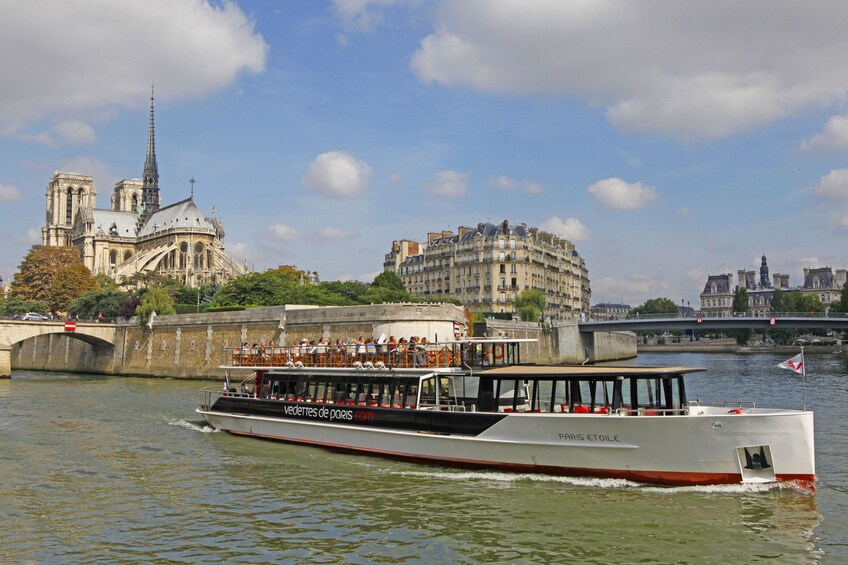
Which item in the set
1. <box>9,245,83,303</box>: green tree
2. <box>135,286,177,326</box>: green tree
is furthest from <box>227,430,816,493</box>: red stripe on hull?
<box>9,245,83,303</box>: green tree

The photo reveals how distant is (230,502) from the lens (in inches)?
640

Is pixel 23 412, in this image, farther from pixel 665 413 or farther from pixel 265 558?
pixel 665 413

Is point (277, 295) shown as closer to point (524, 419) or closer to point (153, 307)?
point (153, 307)

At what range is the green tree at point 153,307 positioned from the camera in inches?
2466

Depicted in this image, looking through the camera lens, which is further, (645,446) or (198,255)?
(198,255)

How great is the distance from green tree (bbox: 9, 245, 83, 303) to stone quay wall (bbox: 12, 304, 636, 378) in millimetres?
22238

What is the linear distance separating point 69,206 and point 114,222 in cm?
2137

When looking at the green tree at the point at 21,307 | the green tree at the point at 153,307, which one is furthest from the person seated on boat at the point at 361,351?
the green tree at the point at 21,307

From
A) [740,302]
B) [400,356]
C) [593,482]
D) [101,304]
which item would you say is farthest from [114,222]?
[593,482]

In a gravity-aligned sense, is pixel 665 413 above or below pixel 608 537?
above

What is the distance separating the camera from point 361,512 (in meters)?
15.4

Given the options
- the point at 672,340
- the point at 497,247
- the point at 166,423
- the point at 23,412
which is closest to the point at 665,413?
the point at 166,423

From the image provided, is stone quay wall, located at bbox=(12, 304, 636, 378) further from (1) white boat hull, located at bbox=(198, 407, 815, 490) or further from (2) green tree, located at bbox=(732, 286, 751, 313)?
(2) green tree, located at bbox=(732, 286, 751, 313)

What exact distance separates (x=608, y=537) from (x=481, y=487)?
415 centimetres
